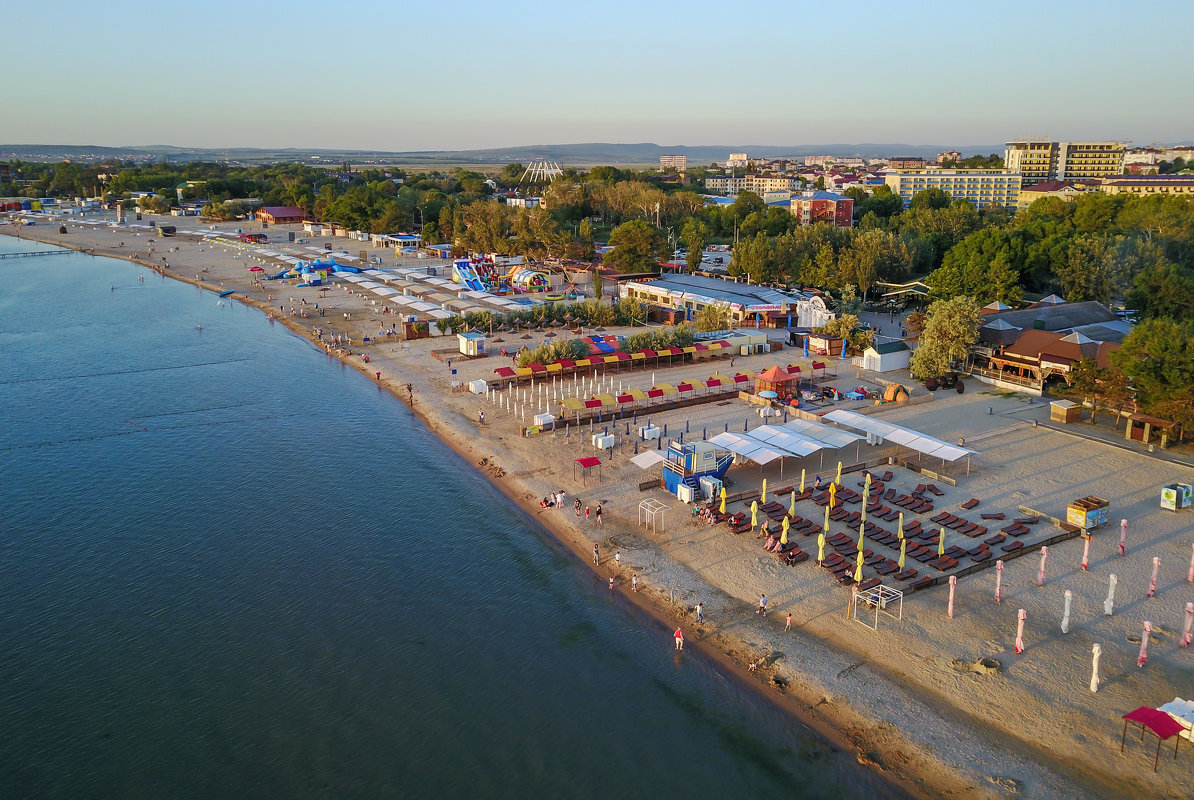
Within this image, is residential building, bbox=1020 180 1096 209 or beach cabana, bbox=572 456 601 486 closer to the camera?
beach cabana, bbox=572 456 601 486

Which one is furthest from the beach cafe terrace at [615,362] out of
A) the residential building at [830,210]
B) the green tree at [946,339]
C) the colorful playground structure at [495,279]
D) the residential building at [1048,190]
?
the residential building at [1048,190]

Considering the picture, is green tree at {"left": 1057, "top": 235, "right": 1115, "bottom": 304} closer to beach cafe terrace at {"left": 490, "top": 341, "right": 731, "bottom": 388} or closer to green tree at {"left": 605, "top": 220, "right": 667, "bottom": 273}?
beach cafe terrace at {"left": 490, "top": 341, "right": 731, "bottom": 388}

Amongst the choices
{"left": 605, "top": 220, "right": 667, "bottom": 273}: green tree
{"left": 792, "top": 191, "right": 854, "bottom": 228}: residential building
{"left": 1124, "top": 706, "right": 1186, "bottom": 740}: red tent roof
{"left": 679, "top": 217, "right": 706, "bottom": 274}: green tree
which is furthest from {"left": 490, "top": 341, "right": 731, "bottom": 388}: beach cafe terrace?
{"left": 792, "top": 191, "right": 854, "bottom": 228}: residential building

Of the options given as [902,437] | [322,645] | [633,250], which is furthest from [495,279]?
[322,645]

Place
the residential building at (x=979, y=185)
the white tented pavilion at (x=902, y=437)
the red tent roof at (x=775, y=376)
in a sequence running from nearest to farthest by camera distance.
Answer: the white tented pavilion at (x=902, y=437), the red tent roof at (x=775, y=376), the residential building at (x=979, y=185)

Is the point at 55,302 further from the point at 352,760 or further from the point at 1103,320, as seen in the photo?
the point at 1103,320

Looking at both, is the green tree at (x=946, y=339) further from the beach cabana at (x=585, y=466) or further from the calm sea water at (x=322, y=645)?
the calm sea water at (x=322, y=645)

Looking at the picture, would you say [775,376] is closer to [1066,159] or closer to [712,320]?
[712,320]
